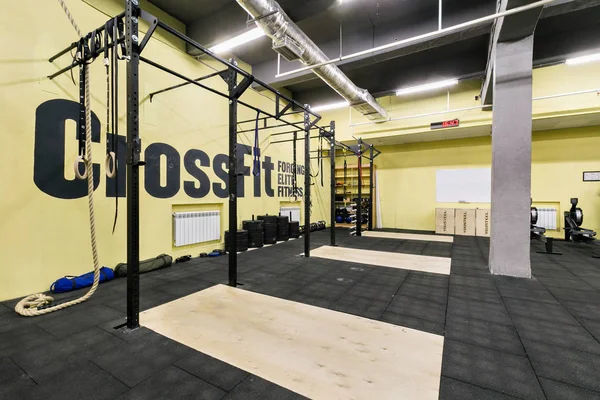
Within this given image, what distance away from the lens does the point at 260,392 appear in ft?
5.14

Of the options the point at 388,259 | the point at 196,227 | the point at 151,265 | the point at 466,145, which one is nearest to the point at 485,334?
the point at 388,259

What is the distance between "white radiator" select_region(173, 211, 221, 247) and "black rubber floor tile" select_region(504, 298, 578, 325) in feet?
16.2

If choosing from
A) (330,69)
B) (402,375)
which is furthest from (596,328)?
(330,69)

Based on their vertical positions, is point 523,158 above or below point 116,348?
above

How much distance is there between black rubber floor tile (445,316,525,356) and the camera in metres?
2.10

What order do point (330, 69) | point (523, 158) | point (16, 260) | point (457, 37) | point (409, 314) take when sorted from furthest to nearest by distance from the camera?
point (330, 69), point (457, 37), point (523, 158), point (16, 260), point (409, 314)

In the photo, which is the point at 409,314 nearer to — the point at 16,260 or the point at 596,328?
the point at 596,328

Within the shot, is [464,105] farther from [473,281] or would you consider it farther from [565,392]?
[565,392]

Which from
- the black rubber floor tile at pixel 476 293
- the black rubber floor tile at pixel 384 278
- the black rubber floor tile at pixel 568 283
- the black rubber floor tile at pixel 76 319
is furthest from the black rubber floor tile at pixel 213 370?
Result: the black rubber floor tile at pixel 568 283

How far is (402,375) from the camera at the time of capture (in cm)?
172

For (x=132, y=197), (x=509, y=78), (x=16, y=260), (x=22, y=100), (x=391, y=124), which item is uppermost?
(x=391, y=124)

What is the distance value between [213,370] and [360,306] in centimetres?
164

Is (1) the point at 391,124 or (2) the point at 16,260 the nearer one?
(2) the point at 16,260

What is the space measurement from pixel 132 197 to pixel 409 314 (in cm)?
286
